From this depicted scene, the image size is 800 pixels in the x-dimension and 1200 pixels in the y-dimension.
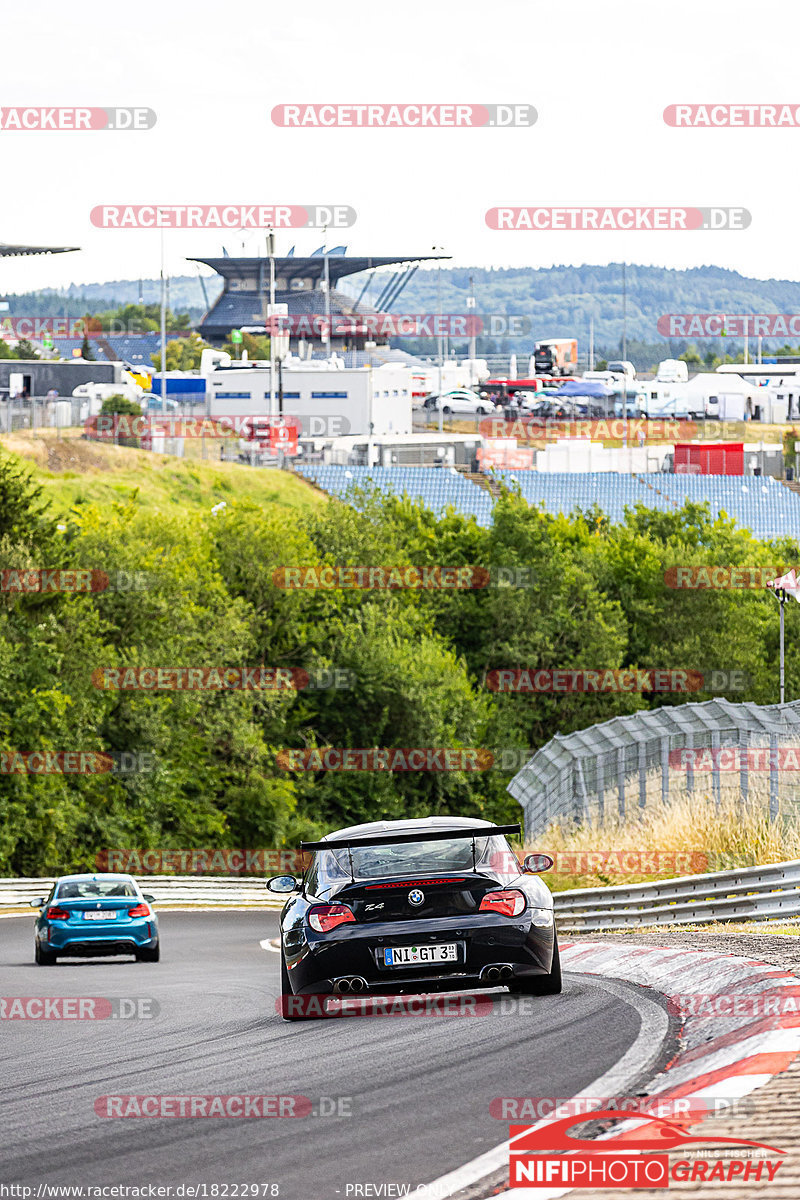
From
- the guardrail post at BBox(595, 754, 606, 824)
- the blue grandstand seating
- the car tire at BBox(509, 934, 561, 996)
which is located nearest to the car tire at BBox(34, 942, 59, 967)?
the car tire at BBox(509, 934, 561, 996)

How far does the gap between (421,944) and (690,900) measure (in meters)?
8.30

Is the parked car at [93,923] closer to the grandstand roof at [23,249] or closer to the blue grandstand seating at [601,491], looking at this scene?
the grandstand roof at [23,249]

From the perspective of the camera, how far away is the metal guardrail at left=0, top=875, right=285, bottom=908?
109 ft

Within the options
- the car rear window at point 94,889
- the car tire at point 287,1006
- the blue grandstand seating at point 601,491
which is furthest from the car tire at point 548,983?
the blue grandstand seating at point 601,491

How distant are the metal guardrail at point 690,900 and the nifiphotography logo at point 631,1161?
9.95 meters

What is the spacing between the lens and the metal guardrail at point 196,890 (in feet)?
109

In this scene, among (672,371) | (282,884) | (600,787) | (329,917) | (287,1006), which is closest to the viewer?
(329,917)

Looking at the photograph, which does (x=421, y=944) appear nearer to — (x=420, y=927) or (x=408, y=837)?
(x=420, y=927)

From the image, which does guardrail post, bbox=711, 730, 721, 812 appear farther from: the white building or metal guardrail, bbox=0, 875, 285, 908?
the white building

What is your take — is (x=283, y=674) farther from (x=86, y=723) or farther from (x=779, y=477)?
(x=779, y=477)

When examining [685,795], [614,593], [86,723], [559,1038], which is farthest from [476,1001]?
[614,593]

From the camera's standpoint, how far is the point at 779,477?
351ft

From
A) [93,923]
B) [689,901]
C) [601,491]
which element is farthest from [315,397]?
[689,901]

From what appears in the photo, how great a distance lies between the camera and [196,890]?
35.9 meters
